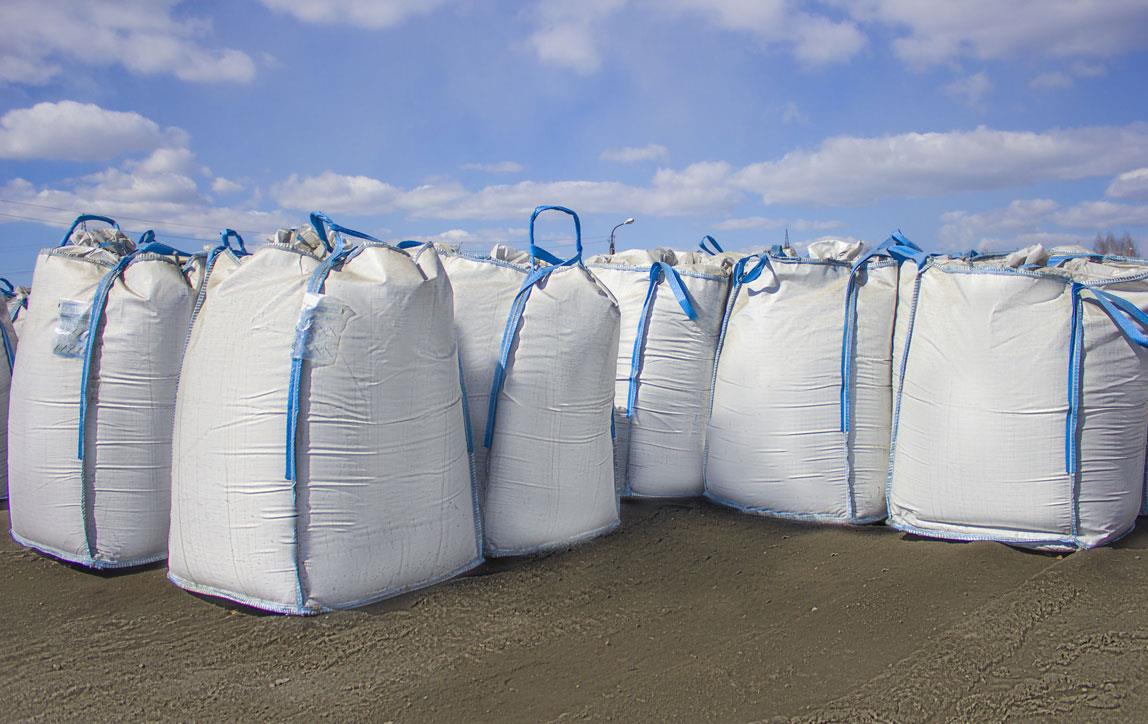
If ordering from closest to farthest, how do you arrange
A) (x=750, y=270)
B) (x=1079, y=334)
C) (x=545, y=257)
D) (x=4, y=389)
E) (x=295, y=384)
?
(x=295, y=384)
(x=1079, y=334)
(x=545, y=257)
(x=750, y=270)
(x=4, y=389)

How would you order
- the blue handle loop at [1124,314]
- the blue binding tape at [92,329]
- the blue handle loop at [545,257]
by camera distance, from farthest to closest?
the blue handle loop at [545,257] → the blue handle loop at [1124,314] → the blue binding tape at [92,329]

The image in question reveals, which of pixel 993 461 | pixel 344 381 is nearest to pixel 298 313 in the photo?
pixel 344 381

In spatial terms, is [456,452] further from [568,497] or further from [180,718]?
[180,718]

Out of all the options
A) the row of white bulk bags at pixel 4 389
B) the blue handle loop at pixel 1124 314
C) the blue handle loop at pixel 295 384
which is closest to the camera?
the blue handle loop at pixel 295 384

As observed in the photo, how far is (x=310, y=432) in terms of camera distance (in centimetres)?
196

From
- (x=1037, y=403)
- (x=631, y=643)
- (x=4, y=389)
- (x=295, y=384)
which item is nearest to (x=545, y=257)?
(x=295, y=384)

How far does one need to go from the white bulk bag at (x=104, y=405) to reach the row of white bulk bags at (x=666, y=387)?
1.59 m

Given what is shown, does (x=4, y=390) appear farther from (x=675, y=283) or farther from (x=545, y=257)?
(x=675, y=283)

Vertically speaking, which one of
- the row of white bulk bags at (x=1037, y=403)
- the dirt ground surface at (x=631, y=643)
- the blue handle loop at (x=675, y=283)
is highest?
the blue handle loop at (x=675, y=283)

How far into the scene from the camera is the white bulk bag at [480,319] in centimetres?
245

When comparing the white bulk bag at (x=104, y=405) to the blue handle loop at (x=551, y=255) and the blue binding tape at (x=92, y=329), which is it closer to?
the blue binding tape at (x=92, y=329)

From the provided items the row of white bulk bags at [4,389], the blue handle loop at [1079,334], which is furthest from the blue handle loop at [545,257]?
the row of white bulk bags at [4,389]

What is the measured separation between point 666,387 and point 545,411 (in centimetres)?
75

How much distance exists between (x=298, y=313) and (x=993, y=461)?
2200mm
